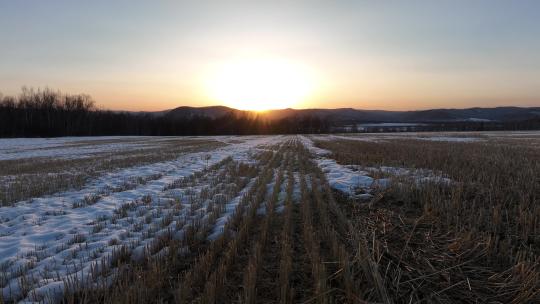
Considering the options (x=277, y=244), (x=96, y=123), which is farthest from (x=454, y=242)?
(x=96, y=123)

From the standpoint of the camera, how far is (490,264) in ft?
14.4

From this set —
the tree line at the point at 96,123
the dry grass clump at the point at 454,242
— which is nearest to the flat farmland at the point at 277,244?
the dry grass clump at the point at 454,242

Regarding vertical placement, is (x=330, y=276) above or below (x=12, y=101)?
below

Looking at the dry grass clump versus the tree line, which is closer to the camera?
the dry grass clump

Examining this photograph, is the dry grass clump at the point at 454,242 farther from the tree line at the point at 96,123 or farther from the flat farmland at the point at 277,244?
the tree line at the point at 96,123

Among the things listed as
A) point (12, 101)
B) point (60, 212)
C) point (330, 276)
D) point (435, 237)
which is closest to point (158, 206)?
point (60, 212)

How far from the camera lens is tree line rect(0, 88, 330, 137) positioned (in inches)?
2906

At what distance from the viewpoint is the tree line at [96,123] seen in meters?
73.8

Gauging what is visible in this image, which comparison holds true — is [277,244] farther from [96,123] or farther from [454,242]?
[96,123]

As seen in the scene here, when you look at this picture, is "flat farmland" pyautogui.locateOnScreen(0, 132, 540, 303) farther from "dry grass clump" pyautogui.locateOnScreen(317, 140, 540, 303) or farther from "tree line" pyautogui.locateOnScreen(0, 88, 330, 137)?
"tree line" pyautogui.locateOnScreen(0, 88, 330, 137)

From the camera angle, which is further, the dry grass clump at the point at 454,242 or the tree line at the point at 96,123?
the tree line at the point at 96,123

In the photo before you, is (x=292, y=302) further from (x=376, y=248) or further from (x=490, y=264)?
(x=490, y=264)

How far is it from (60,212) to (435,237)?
8.26m

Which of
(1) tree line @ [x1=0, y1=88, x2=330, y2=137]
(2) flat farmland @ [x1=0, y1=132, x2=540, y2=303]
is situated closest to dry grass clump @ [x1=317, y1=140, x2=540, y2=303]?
(2) flat farmland @ [x1=0, y1=132, x2=540, y2=303]
